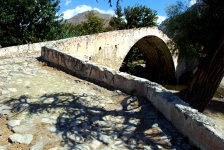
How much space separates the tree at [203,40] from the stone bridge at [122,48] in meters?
3.45

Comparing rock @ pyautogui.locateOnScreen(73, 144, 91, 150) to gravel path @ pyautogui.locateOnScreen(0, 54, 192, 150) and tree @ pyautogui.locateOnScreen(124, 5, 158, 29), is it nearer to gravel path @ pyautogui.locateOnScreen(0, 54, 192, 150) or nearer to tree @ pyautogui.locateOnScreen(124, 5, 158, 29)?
gravel path @ pyautogui.locateOnScreen(0, 54, 192, 150)

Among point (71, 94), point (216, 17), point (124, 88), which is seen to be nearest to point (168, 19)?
point (216, 17)

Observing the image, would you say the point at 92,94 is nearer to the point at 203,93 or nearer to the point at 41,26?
the point at 203,93

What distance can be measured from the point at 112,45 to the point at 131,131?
10.2 m

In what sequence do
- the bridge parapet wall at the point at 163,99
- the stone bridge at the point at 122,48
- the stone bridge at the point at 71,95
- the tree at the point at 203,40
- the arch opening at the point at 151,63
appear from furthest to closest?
1. the arch opening at the point at 151,63
2. the stone bridge at the point at 122,48
3. the tree at the point at 203,40
4. the stone bridge at the point at 71,95
5. the bridge parapet wall at the point at 163,99

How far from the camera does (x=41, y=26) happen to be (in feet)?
49.9

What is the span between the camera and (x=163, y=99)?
4633mm

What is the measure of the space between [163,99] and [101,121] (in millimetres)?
1115

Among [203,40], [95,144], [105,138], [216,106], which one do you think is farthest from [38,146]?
[216,106]

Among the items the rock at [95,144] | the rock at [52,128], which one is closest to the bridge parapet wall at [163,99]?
the rock at [95,144]

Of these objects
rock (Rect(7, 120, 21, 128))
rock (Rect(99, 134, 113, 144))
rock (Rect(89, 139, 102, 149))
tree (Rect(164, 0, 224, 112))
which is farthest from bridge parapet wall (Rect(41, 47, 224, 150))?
tree (Rect(164, 0, 224, 112))

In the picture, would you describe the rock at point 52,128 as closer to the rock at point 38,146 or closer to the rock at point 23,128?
the rock at point 23,128

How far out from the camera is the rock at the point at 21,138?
3.57m

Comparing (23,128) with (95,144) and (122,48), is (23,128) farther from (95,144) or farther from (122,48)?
(122,48)
